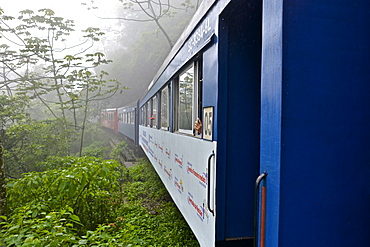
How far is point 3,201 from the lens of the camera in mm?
3293

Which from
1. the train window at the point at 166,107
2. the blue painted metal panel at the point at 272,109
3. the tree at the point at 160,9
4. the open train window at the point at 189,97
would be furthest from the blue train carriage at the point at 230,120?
the tree at the point at 160,9

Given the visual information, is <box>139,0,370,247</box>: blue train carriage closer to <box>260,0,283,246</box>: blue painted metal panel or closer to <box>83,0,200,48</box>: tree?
<box>260,0,283,246</box>: blue painted metal panel

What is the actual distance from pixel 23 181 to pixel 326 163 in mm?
3424

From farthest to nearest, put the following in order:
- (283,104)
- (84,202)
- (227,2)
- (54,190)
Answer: (84,202) → (54,190) → (227,2) → (283,104)

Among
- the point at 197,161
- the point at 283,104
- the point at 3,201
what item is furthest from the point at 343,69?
the point at 3,201

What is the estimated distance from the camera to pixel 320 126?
1.22m

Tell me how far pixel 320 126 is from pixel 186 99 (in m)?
2.28

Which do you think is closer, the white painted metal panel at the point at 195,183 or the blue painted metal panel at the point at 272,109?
the blue painted metal panel at the point at 272,109

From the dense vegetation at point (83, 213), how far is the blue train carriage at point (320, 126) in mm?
1459

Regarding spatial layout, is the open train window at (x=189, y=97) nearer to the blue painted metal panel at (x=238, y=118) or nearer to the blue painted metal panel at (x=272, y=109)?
the blue painted metal panel at (x=238, y=118)

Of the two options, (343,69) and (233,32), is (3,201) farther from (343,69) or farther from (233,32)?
(343,69)

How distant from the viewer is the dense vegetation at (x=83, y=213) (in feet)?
7.57

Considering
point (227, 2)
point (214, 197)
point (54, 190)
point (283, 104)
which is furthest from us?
point (54, 190)

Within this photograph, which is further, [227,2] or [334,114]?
[227,2]
